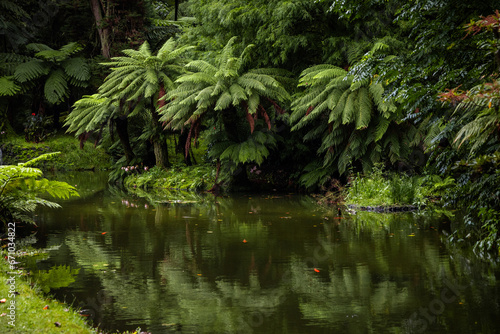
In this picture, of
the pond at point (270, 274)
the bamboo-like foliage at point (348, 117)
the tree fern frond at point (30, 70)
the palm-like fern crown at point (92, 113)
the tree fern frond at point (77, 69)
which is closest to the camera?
the pond at point (270, 274)

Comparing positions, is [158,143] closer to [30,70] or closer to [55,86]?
[55,86]

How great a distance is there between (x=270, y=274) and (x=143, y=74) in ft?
29.2

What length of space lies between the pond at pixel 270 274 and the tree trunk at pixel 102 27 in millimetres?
11594

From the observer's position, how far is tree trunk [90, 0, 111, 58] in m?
Answer: 18.4

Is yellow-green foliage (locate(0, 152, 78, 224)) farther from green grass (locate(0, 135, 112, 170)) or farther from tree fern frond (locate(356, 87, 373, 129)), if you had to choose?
green grass (locate(0, 135, 112, 170))

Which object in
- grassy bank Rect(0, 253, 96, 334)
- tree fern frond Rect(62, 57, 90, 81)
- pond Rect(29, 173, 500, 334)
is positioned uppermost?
tree fern frond Rect(62, 57, 90, 81)

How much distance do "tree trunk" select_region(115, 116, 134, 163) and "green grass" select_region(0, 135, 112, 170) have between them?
563 cm

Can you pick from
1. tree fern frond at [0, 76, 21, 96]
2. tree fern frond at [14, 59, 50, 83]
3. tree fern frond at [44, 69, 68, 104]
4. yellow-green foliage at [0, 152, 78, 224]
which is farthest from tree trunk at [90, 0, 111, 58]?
yellow-green foliage at [0, 152, 78, 224]

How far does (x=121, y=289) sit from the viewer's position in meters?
4.40

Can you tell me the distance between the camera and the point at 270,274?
16.0 feet

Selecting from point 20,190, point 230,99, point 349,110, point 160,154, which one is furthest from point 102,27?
point 20,190

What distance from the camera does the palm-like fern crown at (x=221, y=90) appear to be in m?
10.8

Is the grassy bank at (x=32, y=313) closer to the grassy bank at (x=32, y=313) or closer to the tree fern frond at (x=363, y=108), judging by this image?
the grassy bank at (x=32, y=313)

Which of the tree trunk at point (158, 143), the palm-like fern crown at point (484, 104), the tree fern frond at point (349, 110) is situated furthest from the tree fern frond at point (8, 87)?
the palm-like fern crown at point (484, 104)
